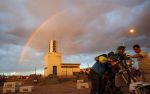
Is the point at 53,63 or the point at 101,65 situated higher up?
the point at 53,63

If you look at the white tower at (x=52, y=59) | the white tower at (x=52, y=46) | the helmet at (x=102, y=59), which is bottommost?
the helmet at (x=102, y=59)

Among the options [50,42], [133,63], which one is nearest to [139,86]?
[133,63]

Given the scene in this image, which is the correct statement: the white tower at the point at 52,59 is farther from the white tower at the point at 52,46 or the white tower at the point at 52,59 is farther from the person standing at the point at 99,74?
the person standing at the point at 99,74

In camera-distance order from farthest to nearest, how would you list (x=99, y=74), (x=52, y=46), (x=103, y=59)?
1. (x=52, y=46)
2. (x=99, y=74)
3. (x=103, y=59)

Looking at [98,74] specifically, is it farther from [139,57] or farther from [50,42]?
[50,42]

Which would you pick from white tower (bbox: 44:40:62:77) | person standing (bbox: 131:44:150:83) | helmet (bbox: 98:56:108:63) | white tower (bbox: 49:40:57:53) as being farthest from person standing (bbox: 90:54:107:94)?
white tower (bbox: 49:40:57:53)

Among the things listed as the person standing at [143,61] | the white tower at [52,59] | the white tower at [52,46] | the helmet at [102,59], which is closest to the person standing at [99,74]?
the helmet at [102,59]

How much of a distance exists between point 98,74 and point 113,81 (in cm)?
81

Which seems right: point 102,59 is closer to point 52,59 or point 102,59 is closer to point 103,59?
point 103,59

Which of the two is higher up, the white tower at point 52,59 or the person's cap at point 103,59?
the white tower at point 52,59

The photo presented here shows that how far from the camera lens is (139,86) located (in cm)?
750

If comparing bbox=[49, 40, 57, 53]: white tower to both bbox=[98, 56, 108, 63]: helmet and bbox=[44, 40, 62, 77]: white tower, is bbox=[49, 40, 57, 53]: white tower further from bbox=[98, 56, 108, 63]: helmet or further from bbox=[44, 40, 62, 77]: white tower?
bbox=[98, 56, 108, 63]: helmet

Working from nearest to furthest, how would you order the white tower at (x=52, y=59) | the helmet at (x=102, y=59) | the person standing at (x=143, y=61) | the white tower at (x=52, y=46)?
the helmet at (x=102, y=59) → the person standing at (x=143, y=61) → the white tower at (x=52, y=46) → the white tower at (x=52, y=59)

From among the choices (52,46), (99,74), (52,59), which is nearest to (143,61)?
(99,74)
